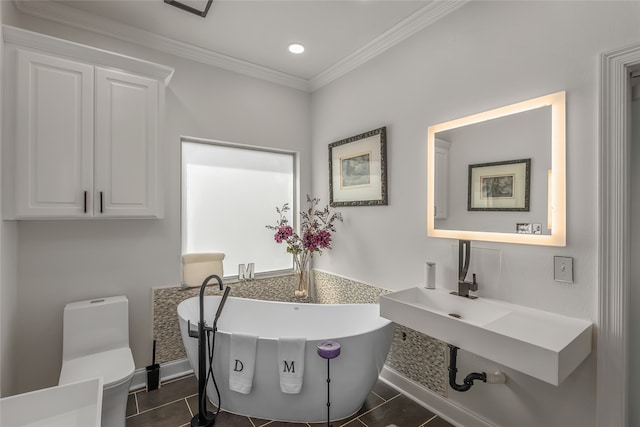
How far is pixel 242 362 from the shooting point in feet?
6.47

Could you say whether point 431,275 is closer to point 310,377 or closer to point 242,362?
point 310,377

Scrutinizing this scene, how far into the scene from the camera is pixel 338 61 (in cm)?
294

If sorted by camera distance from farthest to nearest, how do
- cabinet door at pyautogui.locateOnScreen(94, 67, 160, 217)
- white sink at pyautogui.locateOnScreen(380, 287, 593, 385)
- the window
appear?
1. the window
2. cabinet door at pyautogui.locateOnScreen(94, 67, 160, 217)
3. white sink at pyautogui.locateOnScreen(380, 287, 593, 385)

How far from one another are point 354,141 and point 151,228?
194 cm

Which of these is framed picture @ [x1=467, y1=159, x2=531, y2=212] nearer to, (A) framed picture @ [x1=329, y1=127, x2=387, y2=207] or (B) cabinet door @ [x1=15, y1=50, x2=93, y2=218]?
(A) framed picture @ [x1=329, y1=127, x2=387, y2=207]

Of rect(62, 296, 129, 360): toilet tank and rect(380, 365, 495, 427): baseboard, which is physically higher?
rect(62, 296, 129, 360): toilet tank

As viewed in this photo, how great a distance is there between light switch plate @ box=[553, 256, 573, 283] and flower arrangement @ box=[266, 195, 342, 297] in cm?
178

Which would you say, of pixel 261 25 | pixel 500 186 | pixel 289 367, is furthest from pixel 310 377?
pixel 261 25

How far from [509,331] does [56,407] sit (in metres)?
2.03

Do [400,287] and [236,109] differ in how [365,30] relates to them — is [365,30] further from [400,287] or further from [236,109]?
[400,287]

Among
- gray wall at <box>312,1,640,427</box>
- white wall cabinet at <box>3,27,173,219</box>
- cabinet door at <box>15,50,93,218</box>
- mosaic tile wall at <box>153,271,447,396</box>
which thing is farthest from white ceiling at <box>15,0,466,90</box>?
mosaic tile wall at <box>153,271,447,396</box>

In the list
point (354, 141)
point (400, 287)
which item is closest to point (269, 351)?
point (400, 287)

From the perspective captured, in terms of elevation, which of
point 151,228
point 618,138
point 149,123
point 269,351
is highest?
point 149,123

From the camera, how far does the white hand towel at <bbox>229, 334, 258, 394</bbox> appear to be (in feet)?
6.37
